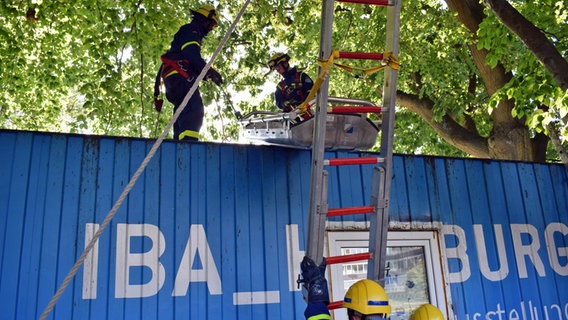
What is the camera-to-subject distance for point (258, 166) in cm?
450

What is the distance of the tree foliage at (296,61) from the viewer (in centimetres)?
682

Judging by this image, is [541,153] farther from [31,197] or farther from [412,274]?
[31,197]

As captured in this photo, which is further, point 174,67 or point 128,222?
point 174,67

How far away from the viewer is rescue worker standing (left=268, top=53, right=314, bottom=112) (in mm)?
6070

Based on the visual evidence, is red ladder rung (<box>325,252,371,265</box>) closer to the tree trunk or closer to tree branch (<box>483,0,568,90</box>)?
tree branch (<box>483,0,568,90</box>)

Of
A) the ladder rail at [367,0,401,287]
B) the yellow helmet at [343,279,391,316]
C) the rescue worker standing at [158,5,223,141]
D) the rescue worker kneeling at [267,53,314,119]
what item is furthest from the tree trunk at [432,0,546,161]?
the yellow helmet at [343,279,391,316]

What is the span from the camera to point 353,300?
10.2 feet

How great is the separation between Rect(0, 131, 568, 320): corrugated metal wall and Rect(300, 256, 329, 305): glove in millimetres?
1038

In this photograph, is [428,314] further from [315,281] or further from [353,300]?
[315,281]

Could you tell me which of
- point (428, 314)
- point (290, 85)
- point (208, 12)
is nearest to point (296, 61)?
point (290, 85)

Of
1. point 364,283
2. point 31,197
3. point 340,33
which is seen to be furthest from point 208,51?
point 364,283

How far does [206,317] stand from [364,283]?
143 cm

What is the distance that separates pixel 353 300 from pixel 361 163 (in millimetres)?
892

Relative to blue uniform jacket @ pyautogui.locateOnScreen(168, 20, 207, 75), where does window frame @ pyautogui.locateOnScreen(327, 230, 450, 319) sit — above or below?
below
